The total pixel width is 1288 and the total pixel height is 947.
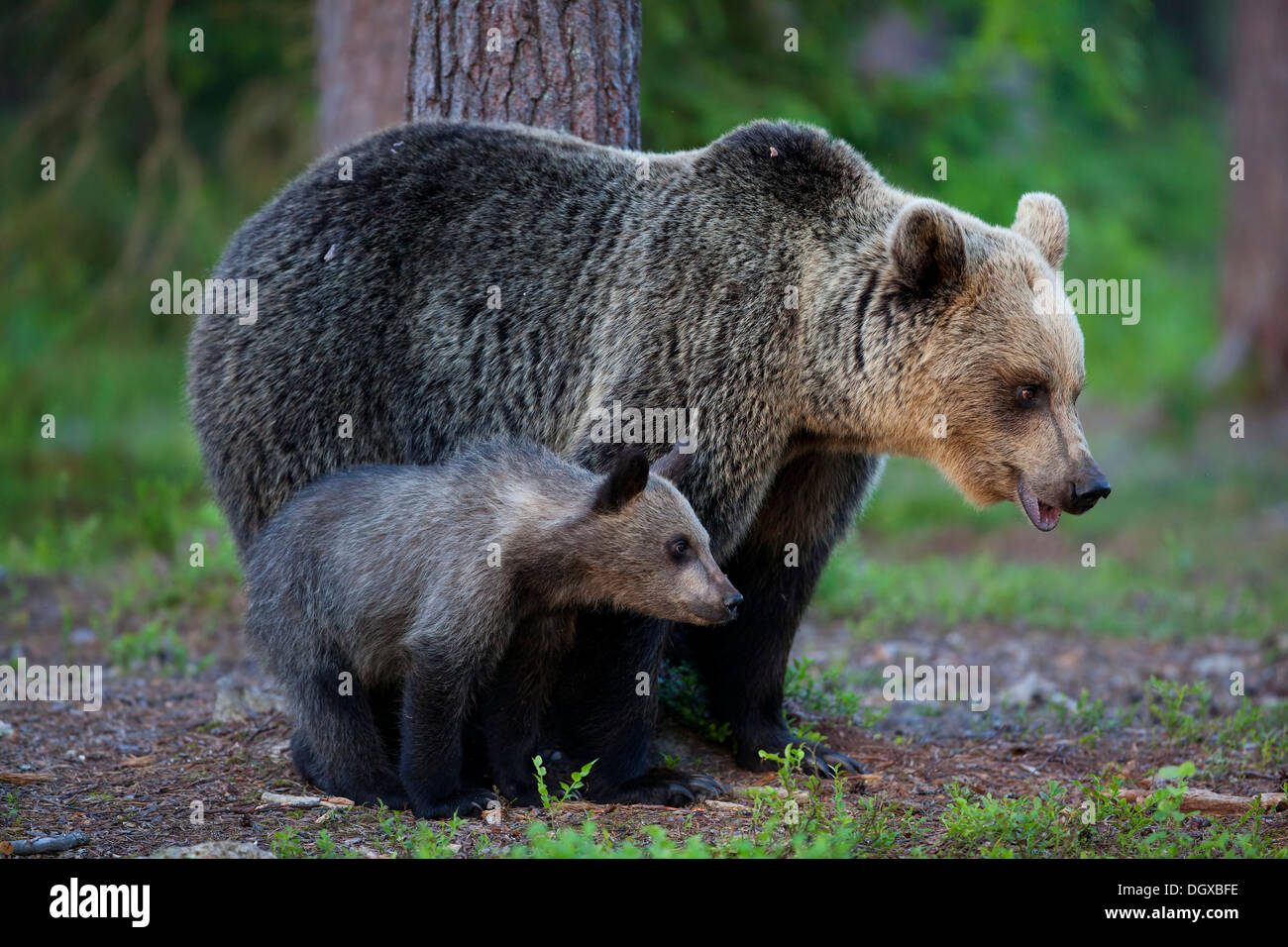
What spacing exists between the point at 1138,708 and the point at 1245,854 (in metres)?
2.57

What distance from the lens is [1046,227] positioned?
571cm

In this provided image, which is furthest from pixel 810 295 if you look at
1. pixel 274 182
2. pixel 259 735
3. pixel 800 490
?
pixel 274 182

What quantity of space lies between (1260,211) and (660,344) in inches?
443

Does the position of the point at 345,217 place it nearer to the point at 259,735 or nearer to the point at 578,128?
the point at 578,128

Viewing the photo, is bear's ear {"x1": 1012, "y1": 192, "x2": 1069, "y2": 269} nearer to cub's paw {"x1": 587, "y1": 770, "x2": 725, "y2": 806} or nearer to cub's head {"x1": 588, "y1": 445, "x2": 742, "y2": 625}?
cub's head {"x1": 588, "y1": 445, "x2": 742, "y2": 625}

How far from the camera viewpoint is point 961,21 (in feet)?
82.7

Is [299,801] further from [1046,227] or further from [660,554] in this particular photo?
[1046,227]

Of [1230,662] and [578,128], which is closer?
[578,128]

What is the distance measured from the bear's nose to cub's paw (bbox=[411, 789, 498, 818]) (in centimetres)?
235

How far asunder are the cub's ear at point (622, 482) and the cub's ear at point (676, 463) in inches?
6.7

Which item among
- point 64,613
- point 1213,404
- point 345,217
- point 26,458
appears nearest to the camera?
point 345,217

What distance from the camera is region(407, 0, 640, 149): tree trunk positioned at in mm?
6629

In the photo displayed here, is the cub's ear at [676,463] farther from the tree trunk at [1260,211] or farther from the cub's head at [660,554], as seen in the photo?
the tree trunk at [1260,211]

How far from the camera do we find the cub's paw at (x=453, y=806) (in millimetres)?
4977
